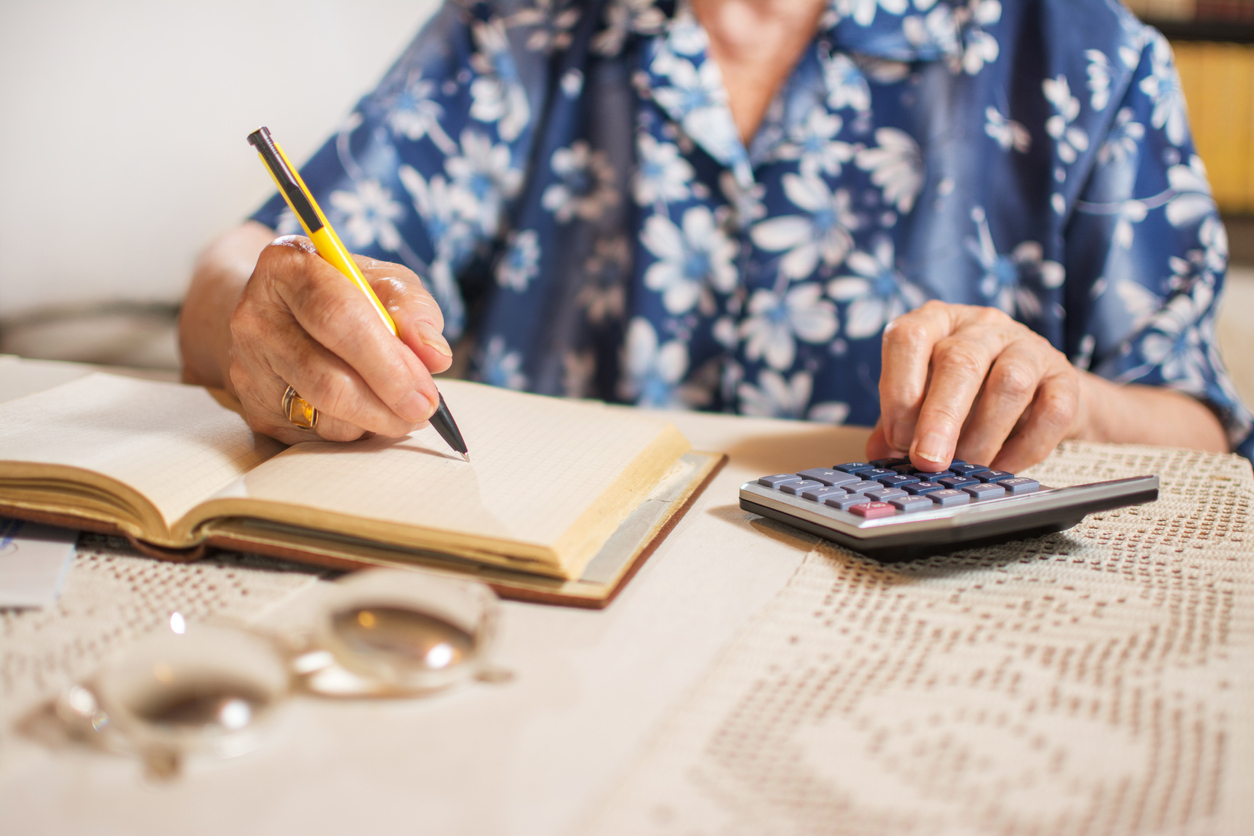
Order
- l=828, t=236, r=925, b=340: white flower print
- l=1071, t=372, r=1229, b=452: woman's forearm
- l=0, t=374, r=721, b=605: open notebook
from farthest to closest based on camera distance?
1. l=828, t=236, r=925, b=340: white flower print
2. l=1071, t=372, r=1229, b=452: woman's forearm
3. l=0, t=374, r=721, b=605: open notebook

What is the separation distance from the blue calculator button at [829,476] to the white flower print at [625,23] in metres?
0.68

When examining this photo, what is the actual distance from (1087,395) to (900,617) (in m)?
0.42

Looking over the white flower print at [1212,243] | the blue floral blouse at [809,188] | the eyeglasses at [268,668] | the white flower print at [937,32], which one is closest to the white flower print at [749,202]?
the blue floral blouse at [809,188]

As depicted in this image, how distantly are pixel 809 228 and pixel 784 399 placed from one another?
0.19 metres

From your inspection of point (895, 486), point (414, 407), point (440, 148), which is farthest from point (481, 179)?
point (895, 486)

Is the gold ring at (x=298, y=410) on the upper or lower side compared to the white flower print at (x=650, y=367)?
upper

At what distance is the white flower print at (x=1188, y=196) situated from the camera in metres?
0.91

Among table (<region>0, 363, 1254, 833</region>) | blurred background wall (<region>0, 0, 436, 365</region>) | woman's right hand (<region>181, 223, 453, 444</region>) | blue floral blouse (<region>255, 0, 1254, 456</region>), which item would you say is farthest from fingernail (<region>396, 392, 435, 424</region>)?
blurred background wall (<region>0, 0, 436, 365</region>)

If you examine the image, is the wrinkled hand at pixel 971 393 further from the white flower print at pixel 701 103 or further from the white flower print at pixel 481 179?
the white flower print at pixel 481 179

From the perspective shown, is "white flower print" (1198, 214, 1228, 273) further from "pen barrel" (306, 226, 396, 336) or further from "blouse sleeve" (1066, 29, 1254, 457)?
"pen barrel" (306, 226, 396, 336)

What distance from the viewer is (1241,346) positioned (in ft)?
5.08

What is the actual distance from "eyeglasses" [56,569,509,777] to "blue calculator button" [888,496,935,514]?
228mm

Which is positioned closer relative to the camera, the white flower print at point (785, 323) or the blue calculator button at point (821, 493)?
the blue calculator button at point (821, 493)

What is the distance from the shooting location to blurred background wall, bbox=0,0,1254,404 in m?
1.32
